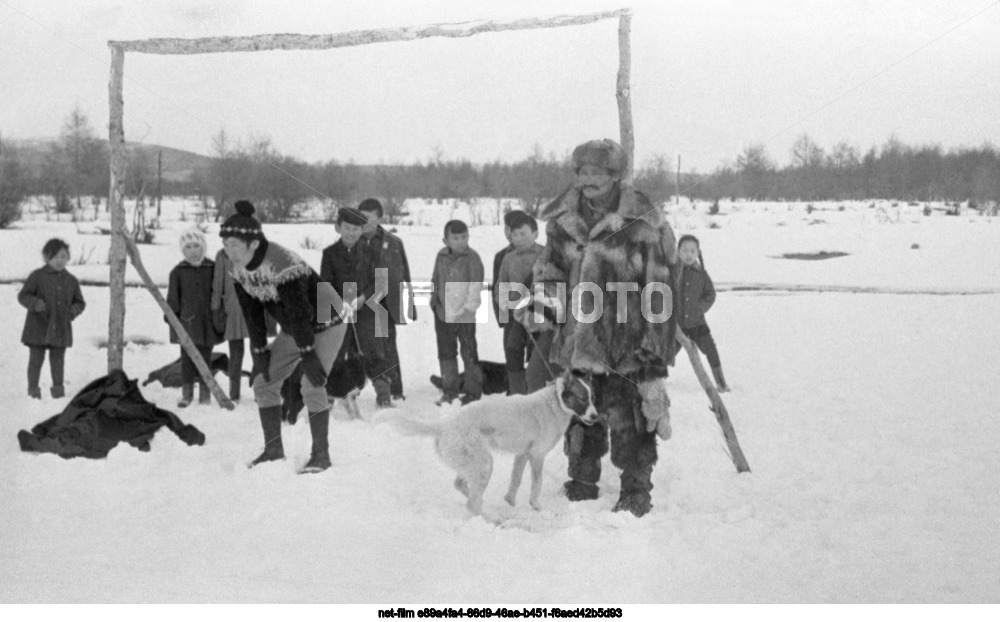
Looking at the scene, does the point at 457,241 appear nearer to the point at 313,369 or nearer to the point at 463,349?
the point at 463,349

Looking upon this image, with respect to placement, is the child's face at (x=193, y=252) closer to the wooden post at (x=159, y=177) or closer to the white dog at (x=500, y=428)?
the wooden post at (x=159, y=177)

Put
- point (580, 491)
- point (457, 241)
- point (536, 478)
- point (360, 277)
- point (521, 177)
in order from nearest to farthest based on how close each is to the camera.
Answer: point (536, 478), point (580, 491), point (521, 177), point (360, 277), point (457, 241)

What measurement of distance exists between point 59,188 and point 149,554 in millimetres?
2615

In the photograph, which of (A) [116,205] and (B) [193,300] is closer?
(A) [116,205]

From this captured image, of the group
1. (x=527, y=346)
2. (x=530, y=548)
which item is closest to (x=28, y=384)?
(x=527, y=346)

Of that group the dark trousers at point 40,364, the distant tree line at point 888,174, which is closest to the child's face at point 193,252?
the dark trousers at point 40,364

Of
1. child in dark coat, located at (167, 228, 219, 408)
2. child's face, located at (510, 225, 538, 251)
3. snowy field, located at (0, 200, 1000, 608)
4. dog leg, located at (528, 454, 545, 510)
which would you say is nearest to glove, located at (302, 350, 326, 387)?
snowy field, located at (0, 200, 1000, 608)

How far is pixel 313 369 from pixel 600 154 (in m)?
1.64

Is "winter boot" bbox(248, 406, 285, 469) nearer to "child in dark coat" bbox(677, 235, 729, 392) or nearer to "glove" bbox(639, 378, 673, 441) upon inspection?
"glove" bbox(639, 378, 673, 441)

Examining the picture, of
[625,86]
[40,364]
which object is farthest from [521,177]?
[40,364]

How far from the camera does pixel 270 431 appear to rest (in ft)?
13.1

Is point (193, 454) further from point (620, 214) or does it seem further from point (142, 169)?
point (620, 214)

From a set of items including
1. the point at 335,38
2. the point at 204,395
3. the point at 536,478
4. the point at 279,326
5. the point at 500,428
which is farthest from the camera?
the point at 204,395

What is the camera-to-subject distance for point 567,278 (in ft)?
11.2
